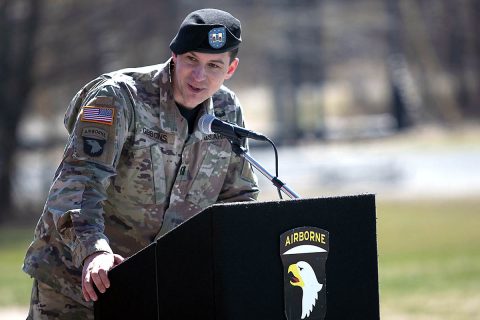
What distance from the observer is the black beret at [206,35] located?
384 cm

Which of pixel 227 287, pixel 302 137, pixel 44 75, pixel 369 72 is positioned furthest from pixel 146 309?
pixel 369 72

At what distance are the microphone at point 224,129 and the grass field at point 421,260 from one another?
17.9ft

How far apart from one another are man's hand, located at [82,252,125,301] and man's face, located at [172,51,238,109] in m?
0.70

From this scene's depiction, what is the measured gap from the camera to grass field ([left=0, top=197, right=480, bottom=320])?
10219 millimetres

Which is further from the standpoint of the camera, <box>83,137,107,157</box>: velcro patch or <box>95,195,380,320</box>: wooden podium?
<box>83,137,107,157</box>: velcro patch

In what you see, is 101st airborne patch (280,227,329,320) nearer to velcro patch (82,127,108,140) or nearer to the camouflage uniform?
the camouflage uniform

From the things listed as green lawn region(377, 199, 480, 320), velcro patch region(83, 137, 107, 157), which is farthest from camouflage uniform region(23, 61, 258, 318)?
green lawn region(377, 199, 480, 320)

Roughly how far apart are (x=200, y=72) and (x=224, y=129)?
0.70 feet

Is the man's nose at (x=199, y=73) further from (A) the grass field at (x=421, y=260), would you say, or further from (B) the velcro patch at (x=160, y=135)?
(A) the grass field at (x=421, y=260)

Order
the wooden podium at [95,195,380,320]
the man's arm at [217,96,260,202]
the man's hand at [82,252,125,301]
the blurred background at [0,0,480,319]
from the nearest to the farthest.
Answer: the wooden podium at [95,195,380,320], the man's hand at [82,252,125,301], the man's arm at [217,96,260,202], the blurred background at [0,0,480,319]

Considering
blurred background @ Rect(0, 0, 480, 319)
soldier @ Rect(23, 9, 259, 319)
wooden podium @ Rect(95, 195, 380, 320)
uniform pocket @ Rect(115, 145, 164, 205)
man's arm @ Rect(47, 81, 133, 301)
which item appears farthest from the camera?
blurred background @ Rect(0, 0, 480, 319)

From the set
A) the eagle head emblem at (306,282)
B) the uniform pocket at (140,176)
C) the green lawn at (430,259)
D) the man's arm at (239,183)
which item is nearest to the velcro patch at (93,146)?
the uniform pocket at (140,176)

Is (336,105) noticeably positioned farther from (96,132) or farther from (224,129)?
(96,132)

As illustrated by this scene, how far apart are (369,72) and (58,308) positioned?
5088 centimetres
